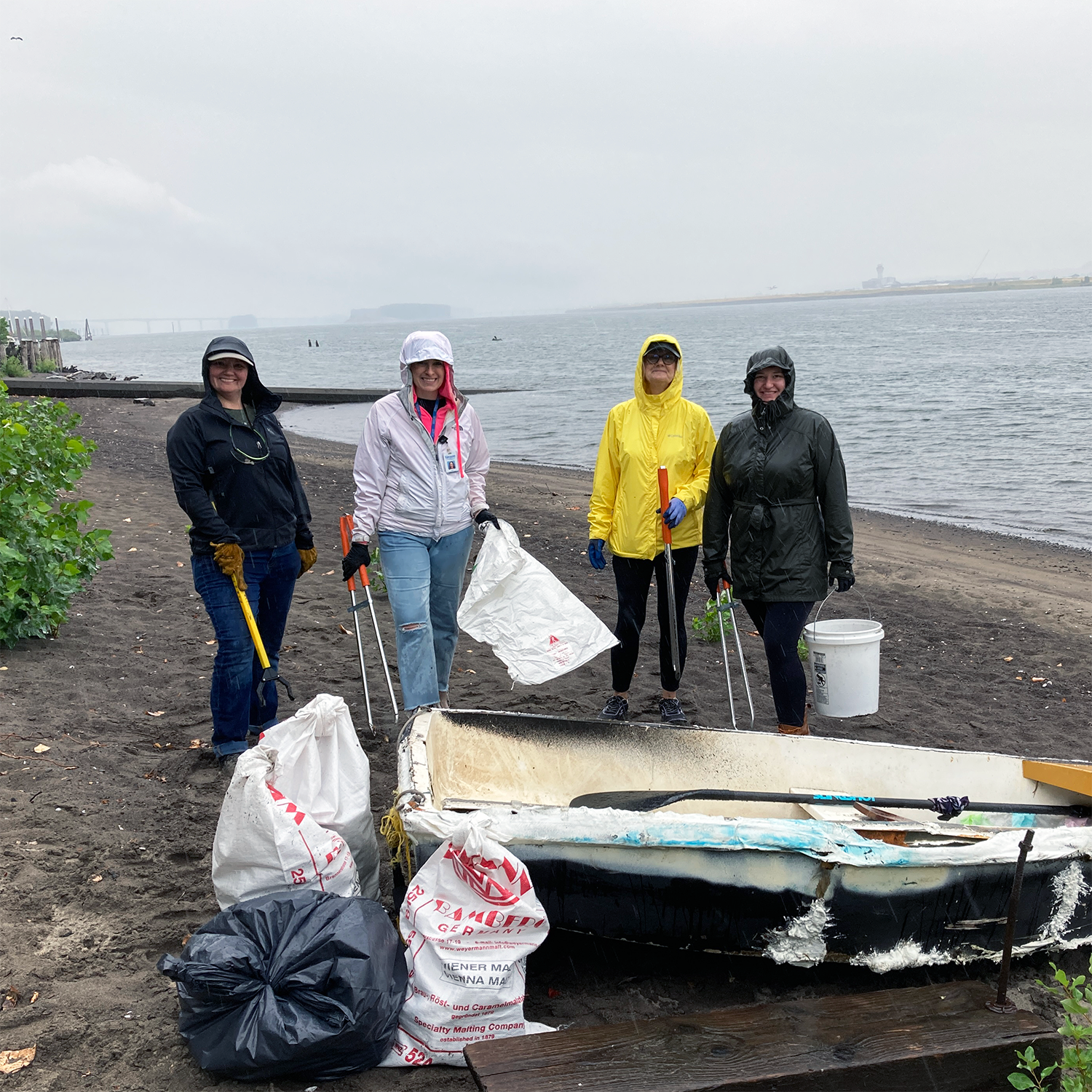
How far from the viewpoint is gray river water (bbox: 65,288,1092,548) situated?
17.3 m

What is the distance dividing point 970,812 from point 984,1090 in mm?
1495

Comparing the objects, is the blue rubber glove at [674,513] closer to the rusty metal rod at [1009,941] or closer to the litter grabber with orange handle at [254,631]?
the litter grabber with orange handle at [254,631]

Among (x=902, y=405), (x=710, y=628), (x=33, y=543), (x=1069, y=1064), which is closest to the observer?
(x=1069, y=1064)

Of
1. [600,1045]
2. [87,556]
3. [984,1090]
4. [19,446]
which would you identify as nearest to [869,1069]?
[984,1090]

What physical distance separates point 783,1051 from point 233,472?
10.6 feet

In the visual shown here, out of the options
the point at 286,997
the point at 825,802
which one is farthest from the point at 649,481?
the point at 286,997

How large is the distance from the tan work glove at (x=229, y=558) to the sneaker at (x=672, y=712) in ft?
8.30

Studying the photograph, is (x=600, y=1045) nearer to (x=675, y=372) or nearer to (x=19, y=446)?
(x=675, y=372)

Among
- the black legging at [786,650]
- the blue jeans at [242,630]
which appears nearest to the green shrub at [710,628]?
the black legging at [786,650]

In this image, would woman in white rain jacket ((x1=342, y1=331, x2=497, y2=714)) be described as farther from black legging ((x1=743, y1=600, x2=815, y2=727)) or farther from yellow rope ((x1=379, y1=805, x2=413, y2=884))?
black legging ((x1=743, y1=600, x2=815, y2=727))

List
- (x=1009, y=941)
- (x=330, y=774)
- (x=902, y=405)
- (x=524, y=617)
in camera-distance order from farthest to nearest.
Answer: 1. (x=902, y=405)
2. (x=524, y=617)
3. (x=330, y=774)
4. (x=1009, y=941)

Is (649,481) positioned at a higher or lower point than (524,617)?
higher

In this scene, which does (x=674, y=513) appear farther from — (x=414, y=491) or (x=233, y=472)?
(x=233, y=472)

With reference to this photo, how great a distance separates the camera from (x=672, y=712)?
5625 millimetres
